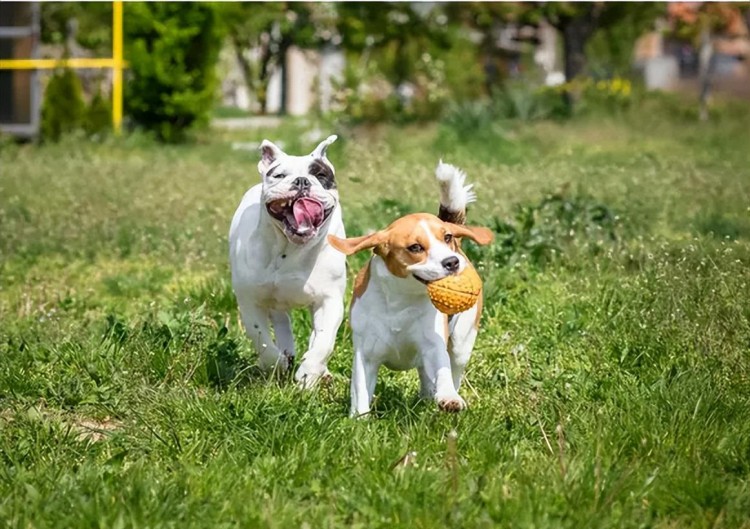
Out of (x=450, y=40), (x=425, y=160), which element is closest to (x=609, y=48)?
(x=450, y=40)

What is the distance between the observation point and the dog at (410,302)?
4.88m

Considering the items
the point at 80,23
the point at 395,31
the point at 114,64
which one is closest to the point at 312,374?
the point at 114,64

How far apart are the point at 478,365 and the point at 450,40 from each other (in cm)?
2124

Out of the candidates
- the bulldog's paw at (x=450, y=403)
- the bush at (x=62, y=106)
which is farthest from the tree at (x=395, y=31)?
the bulldog's paw at (x=450, y=403)

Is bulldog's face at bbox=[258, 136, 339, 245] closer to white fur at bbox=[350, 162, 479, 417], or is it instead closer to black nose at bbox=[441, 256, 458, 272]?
white fur at bbox=[350, 162, 479, 417]

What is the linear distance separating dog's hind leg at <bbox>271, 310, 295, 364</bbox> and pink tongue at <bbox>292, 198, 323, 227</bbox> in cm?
86

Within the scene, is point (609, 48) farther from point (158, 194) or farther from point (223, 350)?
point (223, 350)

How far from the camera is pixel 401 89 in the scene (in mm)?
25938

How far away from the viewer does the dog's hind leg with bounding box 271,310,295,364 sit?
6492 millimetres

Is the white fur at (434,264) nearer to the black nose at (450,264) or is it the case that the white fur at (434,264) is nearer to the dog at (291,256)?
the black nose at (450,264)

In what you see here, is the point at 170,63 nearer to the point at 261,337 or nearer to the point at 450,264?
the point at 261,337

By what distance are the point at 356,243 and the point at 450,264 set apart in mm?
442

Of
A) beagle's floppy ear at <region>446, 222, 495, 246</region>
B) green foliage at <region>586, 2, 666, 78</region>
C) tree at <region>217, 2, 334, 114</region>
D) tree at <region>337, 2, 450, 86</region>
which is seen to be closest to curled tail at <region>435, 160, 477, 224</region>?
beagle's floppy ear at <region>446, 222, 495, 246</region>

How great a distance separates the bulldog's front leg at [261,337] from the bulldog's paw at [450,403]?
1432mm
